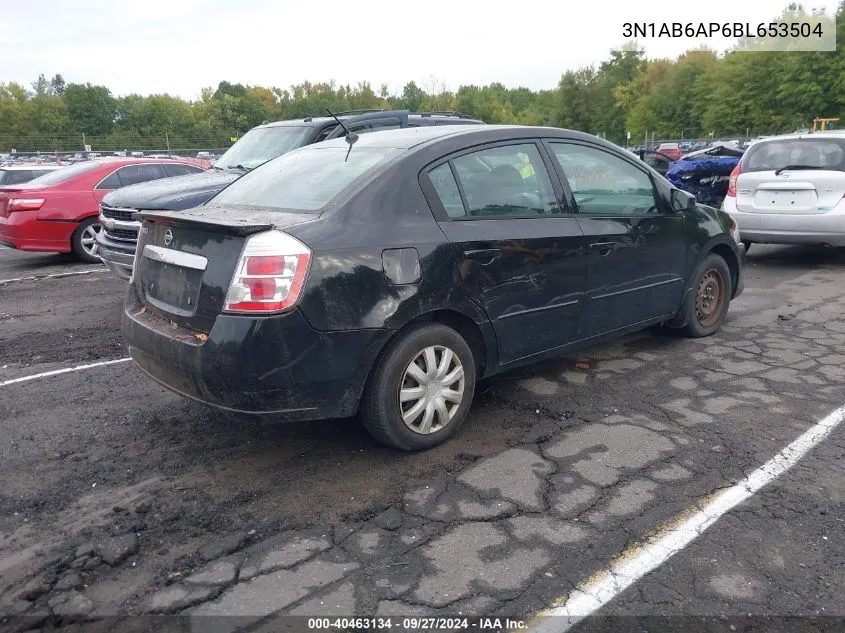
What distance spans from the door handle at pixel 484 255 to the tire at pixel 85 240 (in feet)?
26.3

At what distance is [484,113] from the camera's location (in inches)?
3962

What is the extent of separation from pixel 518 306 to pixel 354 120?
5.33 m

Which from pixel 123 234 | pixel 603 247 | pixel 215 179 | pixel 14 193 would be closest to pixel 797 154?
pixel 603 247

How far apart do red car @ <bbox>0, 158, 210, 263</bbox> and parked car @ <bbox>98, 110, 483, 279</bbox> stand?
2534mm

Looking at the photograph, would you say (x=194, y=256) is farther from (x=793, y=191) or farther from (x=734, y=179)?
(x=734, y=179)

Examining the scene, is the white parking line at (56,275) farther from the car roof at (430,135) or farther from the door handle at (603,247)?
the door handle at (603,247)

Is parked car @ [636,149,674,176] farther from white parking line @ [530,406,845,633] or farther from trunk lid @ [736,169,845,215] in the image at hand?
white parking line @ [530,406,845,633]

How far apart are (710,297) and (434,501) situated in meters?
3.51

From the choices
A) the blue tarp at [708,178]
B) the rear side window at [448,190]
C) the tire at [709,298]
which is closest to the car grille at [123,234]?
the rear side window at [448,190]

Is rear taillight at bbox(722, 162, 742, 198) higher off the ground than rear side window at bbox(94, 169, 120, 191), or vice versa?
rear side window at bbox(94, 169, 120, 191)

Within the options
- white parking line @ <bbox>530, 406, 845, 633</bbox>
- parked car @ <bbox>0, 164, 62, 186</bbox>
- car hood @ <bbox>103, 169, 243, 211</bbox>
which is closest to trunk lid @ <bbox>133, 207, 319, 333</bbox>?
white parking line @ <bbox>530, 406, 845, 633</bbox>

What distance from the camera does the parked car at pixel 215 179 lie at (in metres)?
6.92

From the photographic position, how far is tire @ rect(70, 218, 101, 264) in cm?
1006

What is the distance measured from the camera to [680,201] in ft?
16.9
